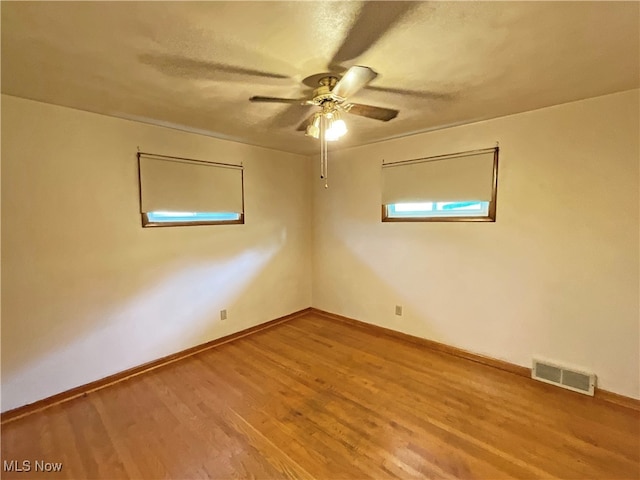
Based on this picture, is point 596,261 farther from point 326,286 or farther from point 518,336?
point 326,286

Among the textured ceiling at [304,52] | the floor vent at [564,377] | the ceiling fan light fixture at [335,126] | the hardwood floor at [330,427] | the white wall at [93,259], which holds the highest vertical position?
the textured ceiling at [304,52]

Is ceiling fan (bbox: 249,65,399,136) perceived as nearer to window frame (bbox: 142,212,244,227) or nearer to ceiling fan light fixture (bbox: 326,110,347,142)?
ceiling fan light fixture (bbox: 326,110,347,142)

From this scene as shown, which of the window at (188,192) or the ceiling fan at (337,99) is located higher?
the ceiling fan at (337,99)

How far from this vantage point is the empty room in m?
1.55

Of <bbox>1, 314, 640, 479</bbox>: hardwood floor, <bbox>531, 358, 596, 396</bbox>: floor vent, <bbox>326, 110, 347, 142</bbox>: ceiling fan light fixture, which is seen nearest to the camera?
<bbox>1, 314, 640, 479</bbox>: hardwood floor

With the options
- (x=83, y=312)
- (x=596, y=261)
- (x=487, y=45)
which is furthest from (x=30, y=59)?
(x=596, y=261)

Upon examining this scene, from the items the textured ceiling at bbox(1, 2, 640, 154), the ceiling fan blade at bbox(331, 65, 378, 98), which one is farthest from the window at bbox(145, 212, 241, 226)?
the ceiling fan blade at bbox(331, 65, 378, 98)

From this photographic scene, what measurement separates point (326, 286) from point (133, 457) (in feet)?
9.40

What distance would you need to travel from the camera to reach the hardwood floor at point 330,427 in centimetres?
174

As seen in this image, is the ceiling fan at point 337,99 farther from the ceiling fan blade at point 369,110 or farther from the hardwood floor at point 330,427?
the hardwood floor at point 330,427

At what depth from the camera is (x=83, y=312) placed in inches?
97.8

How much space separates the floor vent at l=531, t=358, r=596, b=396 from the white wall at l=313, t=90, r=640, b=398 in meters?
0.08

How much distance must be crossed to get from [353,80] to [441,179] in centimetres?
186

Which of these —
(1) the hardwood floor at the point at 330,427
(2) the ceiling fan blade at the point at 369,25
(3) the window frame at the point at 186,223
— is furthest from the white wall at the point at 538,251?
(2) the ceiling fan blade at the point at 369,25
